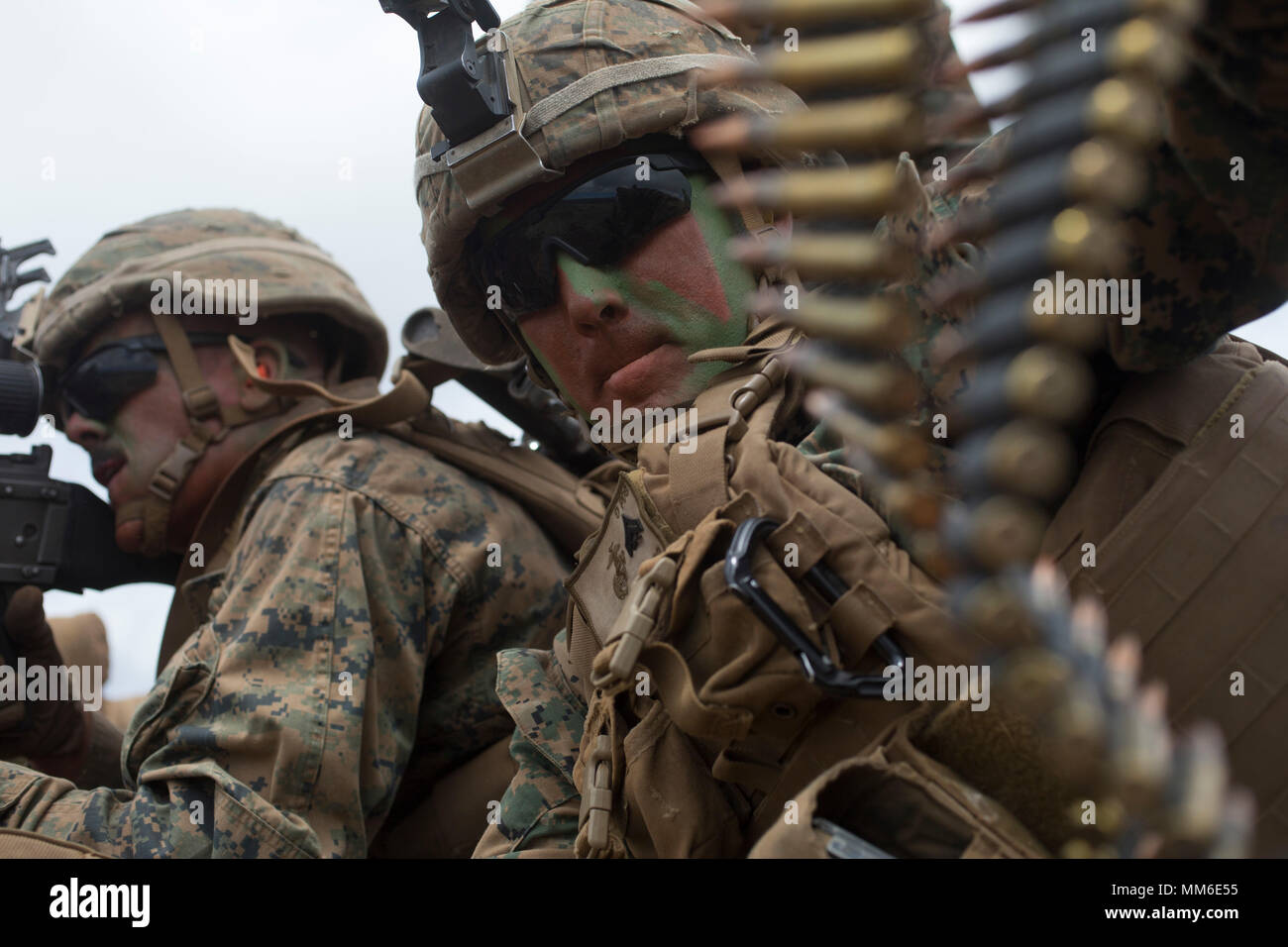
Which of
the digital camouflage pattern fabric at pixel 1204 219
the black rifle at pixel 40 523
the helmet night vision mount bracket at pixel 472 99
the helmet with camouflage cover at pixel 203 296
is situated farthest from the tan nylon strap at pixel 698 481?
the black rifle at pixel 40 523

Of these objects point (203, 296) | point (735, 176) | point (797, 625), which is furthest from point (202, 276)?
point (797, 625)

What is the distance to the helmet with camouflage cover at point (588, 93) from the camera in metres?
2.62

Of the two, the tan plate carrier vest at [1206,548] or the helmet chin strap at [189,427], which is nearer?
the tan plate carrier vest at [1206,548]

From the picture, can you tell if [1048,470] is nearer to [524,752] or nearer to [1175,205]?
[1175,205]

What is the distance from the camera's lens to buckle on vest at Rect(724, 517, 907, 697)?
1643 mm

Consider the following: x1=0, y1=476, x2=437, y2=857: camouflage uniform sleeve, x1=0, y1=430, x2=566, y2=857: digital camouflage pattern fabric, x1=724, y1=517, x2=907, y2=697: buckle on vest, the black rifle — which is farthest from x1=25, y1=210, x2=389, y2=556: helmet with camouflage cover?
x1=724, y1=517, x2=907, y2=697: buckle on vest

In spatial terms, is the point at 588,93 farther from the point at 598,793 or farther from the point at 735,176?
the point at 598,793

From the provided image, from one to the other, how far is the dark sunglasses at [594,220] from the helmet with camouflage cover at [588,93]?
0.21 ft

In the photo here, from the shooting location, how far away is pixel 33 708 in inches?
152

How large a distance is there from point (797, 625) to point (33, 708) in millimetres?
2986

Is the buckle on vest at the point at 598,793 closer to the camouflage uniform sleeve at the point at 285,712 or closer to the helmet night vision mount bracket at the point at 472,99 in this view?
the camouflage uniform sleeve at the point at 285,712

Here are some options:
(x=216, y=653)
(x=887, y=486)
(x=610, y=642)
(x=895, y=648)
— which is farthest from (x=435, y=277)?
(x=887, y=486)

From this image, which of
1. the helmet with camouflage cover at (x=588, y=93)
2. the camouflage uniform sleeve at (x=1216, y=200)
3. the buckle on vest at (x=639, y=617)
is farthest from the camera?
the helmet with camouflage cover at (x=588, y=93)

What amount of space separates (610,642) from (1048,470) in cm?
95
